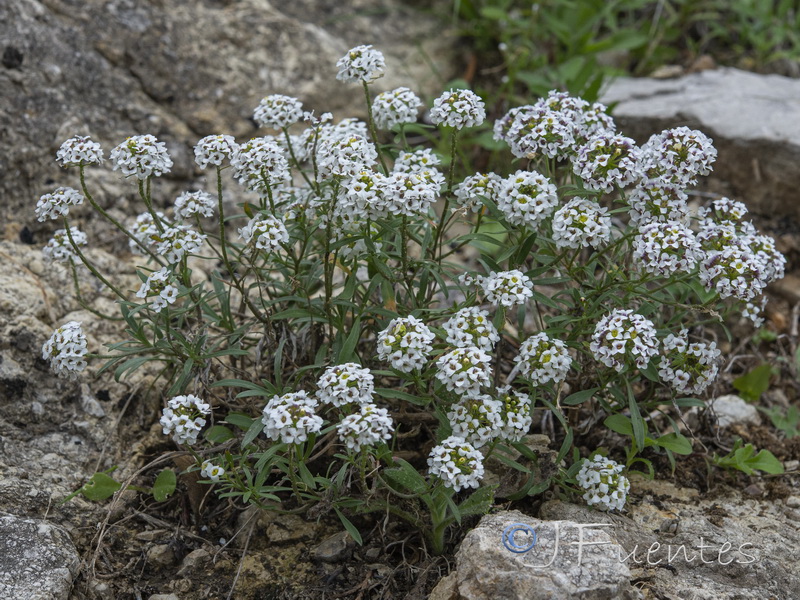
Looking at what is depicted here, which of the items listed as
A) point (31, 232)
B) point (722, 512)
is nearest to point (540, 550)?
point (722, 512)

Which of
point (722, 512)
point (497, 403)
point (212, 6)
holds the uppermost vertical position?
point (212, 6)

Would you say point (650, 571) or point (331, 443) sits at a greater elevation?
point (331, 443)

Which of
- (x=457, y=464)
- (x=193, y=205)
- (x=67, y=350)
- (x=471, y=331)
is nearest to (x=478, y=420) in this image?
(x=457, y=464)

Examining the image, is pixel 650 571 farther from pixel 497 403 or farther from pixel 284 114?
pixel 284 114

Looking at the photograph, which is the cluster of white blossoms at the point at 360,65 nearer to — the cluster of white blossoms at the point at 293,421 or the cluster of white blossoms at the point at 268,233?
the cluster of white blossoms at the point at 268,233

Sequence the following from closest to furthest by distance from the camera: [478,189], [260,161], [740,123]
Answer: [260,161]
[478,189]
[740,123]

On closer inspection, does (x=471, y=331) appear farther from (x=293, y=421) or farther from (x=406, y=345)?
(x=293, y=421)
